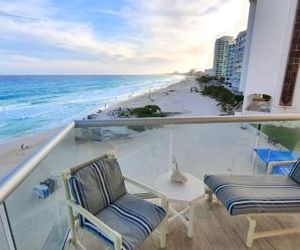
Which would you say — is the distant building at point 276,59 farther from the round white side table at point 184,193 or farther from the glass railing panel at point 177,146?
the round white side table at point 184,193

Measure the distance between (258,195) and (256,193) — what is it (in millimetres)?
31

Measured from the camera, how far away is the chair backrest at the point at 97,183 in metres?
1.64

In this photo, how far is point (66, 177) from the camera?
65.3 inches

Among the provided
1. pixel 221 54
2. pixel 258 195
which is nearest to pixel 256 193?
pixel 258 195

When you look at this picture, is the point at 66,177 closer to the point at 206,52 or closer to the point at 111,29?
the point at 206,52

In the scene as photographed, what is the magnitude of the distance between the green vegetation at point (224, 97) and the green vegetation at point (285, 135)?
20279mm

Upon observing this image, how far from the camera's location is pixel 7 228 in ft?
3.35

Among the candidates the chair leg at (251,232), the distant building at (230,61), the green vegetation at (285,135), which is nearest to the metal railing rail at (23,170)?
the chair leg at (251,232)

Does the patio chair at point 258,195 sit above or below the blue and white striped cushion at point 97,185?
below

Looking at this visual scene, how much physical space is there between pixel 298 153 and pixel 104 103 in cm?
2381

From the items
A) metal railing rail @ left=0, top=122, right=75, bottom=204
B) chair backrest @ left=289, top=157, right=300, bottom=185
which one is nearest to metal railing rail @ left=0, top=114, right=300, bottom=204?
metal railing rail @ left=0, top=122, right=75, bottom=204

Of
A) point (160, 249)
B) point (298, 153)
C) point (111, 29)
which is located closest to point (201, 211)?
point (160, 249)

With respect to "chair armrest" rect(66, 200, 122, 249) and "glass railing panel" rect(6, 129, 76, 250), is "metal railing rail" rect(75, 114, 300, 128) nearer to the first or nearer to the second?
"glass railing panel" rect(6, 129, 76, 250)

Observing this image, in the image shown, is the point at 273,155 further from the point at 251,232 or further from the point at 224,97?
the point at 224,97
